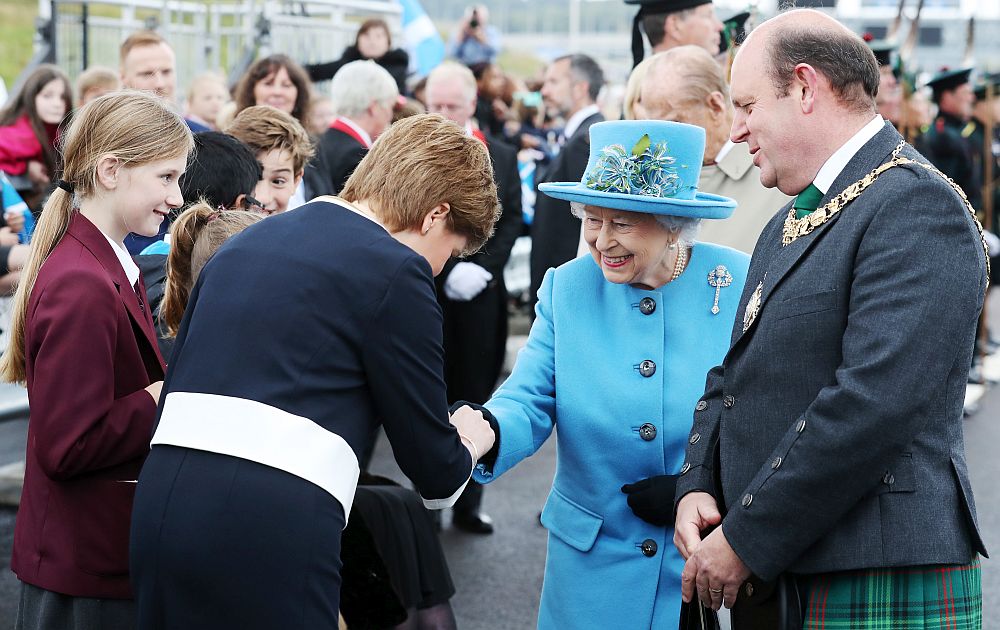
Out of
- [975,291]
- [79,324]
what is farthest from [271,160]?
[975,291]

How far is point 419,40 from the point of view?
10.8 m

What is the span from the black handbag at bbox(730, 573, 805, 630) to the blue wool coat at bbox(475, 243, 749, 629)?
0.40m

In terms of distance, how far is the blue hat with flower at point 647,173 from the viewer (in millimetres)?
2727

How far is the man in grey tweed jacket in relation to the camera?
203 cm

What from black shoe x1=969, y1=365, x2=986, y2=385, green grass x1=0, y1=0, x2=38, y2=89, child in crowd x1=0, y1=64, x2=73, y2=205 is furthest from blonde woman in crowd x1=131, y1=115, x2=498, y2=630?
green grass x1=0, y1=0, x2=38, y2=89

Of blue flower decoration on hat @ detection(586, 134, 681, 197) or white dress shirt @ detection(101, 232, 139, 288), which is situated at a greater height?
blue flower decoration on hat @ detection(586, 134, 681, 197)

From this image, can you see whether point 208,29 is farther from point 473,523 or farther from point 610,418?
point 610,418

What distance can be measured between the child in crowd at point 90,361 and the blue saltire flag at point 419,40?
8054mm

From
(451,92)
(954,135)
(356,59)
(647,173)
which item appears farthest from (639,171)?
(954,135)

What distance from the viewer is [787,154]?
90.6 inches

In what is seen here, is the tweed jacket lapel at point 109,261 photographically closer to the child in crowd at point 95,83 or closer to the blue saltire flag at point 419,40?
the child in crowd at point 95,83

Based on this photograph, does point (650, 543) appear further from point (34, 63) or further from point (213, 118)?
point (34, 63)

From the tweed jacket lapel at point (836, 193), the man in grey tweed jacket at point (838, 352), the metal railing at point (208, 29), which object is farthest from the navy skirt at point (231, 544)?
the metal railing at point (208, 29)

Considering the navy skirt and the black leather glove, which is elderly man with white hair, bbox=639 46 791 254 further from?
the navy skirt
